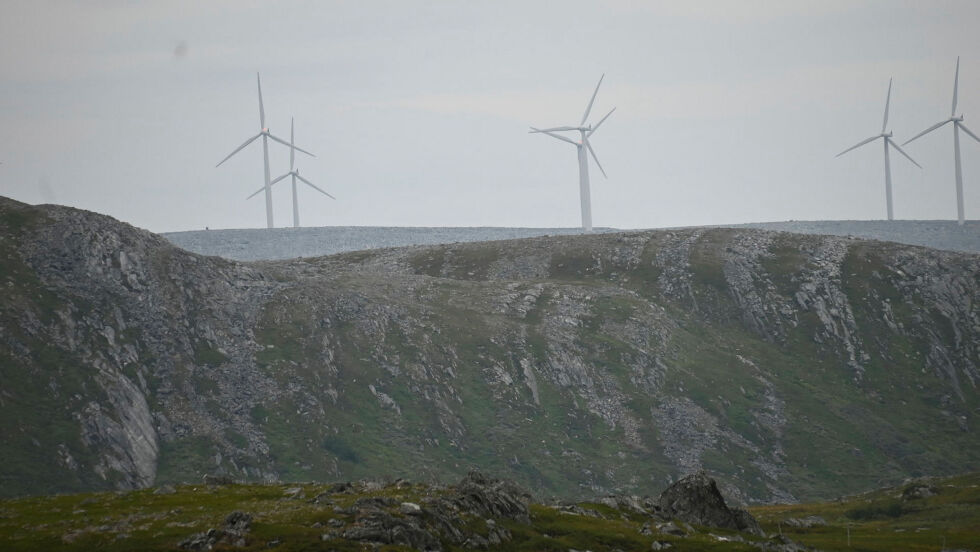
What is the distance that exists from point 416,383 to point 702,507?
8584cm

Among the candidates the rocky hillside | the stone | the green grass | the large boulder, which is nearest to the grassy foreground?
the green grass

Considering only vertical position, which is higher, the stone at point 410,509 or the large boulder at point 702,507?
the stone at point 410,509

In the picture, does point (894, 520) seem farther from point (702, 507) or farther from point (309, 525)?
point (309, 525)

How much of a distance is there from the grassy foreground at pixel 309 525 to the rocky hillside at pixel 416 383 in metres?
52.3

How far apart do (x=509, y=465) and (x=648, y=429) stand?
26480mm

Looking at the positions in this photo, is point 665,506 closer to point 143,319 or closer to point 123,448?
point 123,448

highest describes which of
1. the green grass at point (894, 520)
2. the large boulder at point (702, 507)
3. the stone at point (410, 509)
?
the stone at point (410, 509)

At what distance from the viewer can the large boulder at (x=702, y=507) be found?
3386 inches

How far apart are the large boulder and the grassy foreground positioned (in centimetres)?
329

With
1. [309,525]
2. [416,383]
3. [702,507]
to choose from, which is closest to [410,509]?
[309,525]

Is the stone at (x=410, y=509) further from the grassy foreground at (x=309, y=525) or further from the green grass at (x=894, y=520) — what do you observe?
the green grass at (x=894, y=520)

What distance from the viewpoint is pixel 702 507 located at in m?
86.7

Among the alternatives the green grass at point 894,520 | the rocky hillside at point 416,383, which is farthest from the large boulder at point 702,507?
the rocky hillside at point 416,383

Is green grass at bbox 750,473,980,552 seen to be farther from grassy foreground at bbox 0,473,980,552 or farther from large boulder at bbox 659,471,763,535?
large boulder at bbox 659,471,763,535
